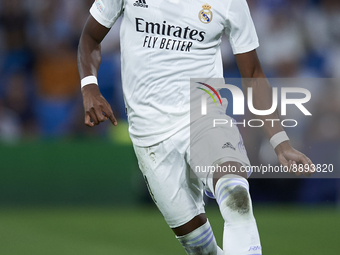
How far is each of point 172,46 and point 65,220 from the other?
404 centimetres

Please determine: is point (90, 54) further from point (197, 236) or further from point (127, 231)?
point (127, 231)

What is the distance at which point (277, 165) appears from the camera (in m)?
6.97

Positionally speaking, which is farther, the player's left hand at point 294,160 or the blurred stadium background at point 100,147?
the blurred stadium background at point 100,147

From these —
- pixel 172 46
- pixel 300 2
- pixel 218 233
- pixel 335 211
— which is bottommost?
pixel 335 211

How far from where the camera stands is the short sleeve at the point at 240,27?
9.45ft

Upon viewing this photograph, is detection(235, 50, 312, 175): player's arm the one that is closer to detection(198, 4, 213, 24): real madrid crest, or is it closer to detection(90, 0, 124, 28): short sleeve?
detection(198, 4, 213, 24): real madrid crest

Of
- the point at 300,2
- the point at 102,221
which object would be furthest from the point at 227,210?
the point at 300,2

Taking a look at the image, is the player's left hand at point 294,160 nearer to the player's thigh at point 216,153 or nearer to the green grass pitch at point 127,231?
the player's thigh at point 216,153

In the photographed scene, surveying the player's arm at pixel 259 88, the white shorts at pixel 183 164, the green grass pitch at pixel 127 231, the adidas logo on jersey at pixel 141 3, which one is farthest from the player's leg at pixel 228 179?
the green grass pitch at pixel 127 231

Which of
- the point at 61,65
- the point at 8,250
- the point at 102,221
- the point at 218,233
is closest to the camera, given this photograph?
the point at 8,250

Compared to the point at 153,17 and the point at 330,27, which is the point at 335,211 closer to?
the point at 330,27

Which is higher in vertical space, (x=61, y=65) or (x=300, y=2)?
(x=300, y=2)

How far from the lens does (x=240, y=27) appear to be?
2920 millimetres

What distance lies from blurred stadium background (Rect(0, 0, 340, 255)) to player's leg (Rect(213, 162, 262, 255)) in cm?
290
